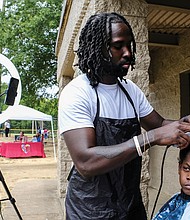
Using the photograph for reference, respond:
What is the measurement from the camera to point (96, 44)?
56.0 inches

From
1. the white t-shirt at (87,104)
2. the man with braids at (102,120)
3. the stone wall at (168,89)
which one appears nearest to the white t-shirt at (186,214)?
the man with braids at (102,120)

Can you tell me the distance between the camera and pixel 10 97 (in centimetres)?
349

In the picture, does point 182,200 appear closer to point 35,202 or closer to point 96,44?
point 96,44

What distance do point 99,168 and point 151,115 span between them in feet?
1.82

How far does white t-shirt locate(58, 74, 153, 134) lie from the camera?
1.30 m

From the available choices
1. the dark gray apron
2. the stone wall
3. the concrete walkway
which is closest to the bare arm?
the dark gray apron

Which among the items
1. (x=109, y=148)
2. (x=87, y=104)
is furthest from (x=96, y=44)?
(x=109, y=148)

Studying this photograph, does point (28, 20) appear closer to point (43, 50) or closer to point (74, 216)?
point (43, 50)

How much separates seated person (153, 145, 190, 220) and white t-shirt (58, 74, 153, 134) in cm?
32

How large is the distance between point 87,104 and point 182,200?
2.54 ft

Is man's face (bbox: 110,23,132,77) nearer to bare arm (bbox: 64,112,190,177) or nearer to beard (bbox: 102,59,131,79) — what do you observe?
beard (bbox: 102,59,131,79)

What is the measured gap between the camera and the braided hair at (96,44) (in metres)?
1.41

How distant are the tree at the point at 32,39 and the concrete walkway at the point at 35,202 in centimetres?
699

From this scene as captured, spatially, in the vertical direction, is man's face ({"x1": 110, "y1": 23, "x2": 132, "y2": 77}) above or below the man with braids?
above
